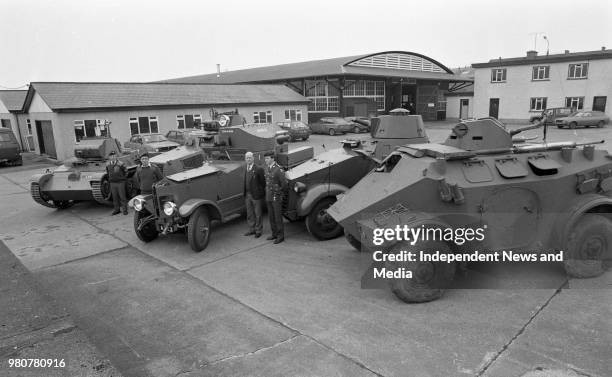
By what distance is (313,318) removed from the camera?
5789 millimetres

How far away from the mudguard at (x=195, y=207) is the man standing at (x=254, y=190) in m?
0.63

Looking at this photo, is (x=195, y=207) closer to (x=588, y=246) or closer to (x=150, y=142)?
(x=588, y=246)

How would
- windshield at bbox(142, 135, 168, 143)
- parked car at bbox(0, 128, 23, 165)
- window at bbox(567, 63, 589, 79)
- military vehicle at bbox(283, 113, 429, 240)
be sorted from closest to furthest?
military vehicle at bbox(283, 113, 429, 240) < windshield at bbox(142, 135, 168, 143) < parked car at bbox(0, 128, 23, 165) < window at bbox(567, 63, 589, 79)

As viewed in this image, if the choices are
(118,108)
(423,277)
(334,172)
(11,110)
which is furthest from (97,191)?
(11,110)

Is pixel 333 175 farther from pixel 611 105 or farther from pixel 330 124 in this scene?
pixel 611 105

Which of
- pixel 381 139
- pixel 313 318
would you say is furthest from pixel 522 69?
pixel 313 318

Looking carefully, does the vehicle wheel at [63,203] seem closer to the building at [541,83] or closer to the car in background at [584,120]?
the car in background at [584,120]

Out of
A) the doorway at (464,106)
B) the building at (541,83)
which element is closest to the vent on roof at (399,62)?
the doorway at (464,106)

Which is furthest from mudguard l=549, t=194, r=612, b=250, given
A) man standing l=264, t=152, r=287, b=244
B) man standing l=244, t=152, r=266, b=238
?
man standing l=244, t=152, r=266, b=238

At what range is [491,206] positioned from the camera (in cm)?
632

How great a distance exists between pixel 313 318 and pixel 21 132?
102 ft

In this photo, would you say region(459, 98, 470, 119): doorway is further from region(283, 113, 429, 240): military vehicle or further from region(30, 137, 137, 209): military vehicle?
region(30, 137, 137, 209): military vehicle

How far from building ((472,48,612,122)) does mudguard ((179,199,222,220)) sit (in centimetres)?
3366

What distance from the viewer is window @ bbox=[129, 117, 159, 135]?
82.4 feet
